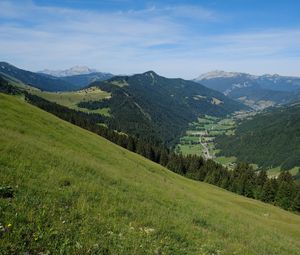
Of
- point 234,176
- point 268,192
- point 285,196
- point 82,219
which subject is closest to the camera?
point 82,219

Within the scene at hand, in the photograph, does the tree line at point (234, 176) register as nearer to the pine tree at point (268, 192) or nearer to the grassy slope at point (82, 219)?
the pine tree at point (268, 192)

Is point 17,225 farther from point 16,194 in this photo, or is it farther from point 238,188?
point 238,188

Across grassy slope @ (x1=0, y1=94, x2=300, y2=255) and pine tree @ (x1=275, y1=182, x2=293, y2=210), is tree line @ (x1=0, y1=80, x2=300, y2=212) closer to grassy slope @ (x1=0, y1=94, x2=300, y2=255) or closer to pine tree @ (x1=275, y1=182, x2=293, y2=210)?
pine tree @ (x1=275, y1=182, x2=293, y2=210)

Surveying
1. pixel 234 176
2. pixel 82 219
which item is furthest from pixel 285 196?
pixel 82 219

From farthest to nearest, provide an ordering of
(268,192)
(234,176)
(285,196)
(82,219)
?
1. (234,176)
2. (268,192)
3. (285,196)
4. (82,219)

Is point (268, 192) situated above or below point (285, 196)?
below

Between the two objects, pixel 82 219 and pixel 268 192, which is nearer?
pixel 82 219

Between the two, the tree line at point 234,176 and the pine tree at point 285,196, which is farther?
the tree line at point 234,176

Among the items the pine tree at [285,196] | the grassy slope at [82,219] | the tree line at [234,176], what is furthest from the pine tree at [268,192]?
the grassy slope at [82,219]

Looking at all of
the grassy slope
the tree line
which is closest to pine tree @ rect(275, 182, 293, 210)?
the tree line

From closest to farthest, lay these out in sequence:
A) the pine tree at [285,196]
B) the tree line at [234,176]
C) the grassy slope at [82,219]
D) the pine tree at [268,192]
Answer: the grassy slope at [82,219]
the pine tree at [285,196]
the tree line at [234,176]
the pine tree at [268,192]

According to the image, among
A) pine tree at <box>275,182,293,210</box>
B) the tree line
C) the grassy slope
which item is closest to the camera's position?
the grassy slope

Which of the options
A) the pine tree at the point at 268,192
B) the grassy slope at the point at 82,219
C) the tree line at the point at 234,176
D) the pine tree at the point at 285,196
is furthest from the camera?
the pine tree at the point at 268,192

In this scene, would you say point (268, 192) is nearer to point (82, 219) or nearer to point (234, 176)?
point (234, 176)
